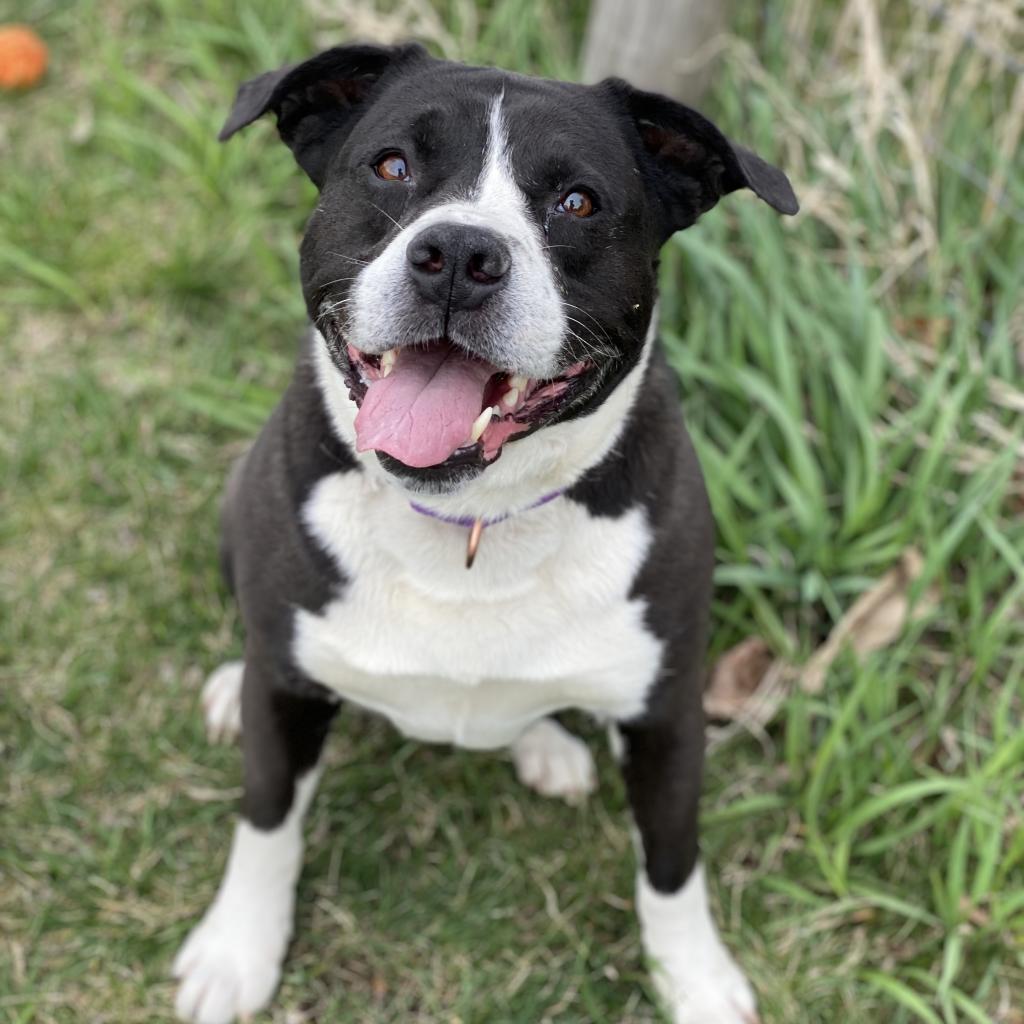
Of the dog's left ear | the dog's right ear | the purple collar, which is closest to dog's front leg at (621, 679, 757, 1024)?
the purple collar

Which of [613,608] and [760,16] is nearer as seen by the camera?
[613,608]

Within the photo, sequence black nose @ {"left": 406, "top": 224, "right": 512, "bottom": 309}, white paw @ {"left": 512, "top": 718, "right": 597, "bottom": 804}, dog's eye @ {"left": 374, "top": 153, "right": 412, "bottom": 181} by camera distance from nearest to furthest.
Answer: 1. black nose @ {"left": 406, "top": 224, "right": 512, "bottom": 309}
2. dog's eye @ {"left": 374, "top": 153, "right": 412, "bottom": 181}
3. white paw @ {"left": 512, "top": 718, "right": 597, "bottom": 804}

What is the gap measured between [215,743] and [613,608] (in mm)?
Answer: 1168

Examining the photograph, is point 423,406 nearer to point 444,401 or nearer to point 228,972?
point 444,401

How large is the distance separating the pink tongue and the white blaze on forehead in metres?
0.08

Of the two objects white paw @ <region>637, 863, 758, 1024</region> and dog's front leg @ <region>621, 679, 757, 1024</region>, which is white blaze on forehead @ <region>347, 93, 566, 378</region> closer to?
dog's front leg @ <region>621, 679, 757, 1024</region>

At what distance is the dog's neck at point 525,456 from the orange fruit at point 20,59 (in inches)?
101

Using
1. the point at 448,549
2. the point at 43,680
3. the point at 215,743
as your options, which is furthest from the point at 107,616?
the point at 448,549

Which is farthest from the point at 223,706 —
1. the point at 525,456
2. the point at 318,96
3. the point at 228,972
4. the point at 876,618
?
the point at 876,618

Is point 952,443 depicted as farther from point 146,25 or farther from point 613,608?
point 146,25

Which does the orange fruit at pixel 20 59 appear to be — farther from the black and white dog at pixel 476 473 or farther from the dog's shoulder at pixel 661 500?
the dog's shoulder at pixel 661 500

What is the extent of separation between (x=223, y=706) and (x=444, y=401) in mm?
1282

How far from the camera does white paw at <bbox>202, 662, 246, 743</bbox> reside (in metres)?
3.10

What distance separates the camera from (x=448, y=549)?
93.4 inches
